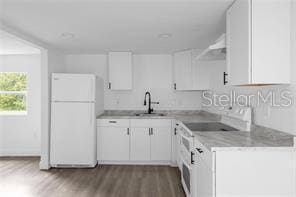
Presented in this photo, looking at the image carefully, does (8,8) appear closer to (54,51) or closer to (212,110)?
(54,51)

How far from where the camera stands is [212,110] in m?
3.96

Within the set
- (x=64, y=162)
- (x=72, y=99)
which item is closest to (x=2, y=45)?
(x=72, y=99)

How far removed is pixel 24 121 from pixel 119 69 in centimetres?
244

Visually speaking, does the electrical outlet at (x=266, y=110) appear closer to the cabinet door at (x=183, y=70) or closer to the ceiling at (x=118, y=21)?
the ceiling at (x=118, y=21)

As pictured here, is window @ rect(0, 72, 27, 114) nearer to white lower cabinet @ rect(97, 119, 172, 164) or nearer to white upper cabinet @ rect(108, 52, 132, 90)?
white upper cabinet @ rect(108, 52, 132, 90)

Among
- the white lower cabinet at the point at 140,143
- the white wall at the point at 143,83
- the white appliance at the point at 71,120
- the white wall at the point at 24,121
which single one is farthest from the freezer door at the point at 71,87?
the white wall at the point at 24,121

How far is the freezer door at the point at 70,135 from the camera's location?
A: 387 centimetres

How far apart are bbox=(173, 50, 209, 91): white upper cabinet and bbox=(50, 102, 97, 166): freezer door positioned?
1813 mm

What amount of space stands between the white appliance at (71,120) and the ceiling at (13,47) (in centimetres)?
81

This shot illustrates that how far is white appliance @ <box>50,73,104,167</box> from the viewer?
12.7ft

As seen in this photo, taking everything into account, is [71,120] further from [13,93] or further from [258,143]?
[258,143]

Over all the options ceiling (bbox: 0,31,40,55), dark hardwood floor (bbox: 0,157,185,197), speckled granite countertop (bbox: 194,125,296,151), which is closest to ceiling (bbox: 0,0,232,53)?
ceiling (bbox: 0,31,40,55)

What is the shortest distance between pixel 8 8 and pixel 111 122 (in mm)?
2449

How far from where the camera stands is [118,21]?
260cm
